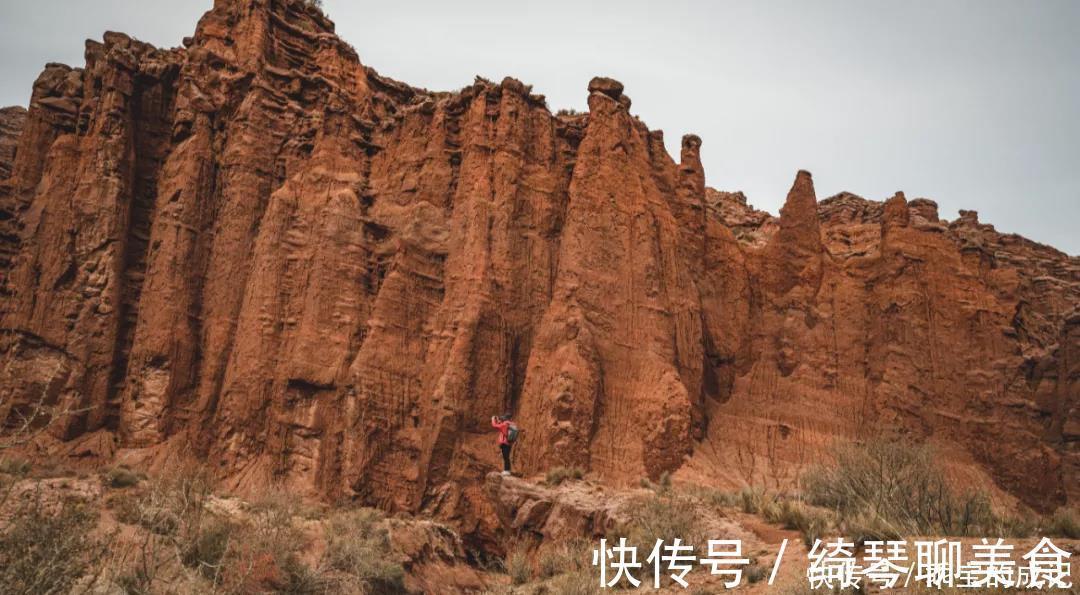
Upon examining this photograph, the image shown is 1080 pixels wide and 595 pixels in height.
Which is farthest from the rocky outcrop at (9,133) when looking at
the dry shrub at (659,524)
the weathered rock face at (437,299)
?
the dry shrub at (659,524)

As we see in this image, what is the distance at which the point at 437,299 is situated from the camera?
29188 millimetres

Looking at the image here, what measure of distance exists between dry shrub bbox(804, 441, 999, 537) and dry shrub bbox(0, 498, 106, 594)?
39.6 feet

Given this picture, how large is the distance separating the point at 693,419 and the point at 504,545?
22.8 feet

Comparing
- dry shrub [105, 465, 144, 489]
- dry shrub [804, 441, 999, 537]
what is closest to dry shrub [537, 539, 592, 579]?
dry shrub [804, 441, 999, 537]

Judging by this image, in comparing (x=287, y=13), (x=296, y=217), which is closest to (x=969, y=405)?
(x=296, y=217)

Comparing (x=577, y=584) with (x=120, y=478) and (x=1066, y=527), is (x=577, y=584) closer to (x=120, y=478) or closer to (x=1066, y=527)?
(x=1066, y=527)

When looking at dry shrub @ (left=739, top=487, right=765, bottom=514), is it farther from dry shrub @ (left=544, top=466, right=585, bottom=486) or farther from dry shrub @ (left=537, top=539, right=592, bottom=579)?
dry shrub @ (left=544, top=466, right=585, bottom=486)

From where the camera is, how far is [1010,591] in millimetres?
11672

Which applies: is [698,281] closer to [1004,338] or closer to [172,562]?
[1004,338]

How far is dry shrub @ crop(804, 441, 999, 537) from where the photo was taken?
1569cm

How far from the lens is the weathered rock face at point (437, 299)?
86.6ft

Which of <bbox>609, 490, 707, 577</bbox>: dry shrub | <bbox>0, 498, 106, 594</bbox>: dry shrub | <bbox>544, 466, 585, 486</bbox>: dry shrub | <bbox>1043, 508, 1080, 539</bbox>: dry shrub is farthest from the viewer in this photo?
<bbox>544, 466, 585, 486</bbox>: dry shrub

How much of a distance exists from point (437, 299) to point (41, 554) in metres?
18.5

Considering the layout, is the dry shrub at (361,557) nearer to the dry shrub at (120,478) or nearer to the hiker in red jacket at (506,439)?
the hiker in red jacket at (506,439)
